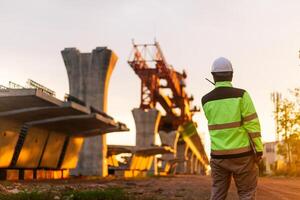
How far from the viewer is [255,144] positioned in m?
5.25

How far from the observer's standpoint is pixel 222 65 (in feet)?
18.6

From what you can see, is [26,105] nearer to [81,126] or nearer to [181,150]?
[81,126]

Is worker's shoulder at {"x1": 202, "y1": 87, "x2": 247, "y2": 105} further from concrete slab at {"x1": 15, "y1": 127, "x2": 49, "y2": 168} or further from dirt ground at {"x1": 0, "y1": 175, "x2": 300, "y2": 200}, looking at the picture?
concrete slab at {"x1": 15, "y1": 127, "x2": 49, "y2": 168}

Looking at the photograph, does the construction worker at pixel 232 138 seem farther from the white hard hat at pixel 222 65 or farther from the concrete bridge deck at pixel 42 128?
the concrete bridge deck at pixel 42 128

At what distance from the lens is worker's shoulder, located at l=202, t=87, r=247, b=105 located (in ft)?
18.0

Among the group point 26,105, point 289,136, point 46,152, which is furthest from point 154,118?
point 26,105

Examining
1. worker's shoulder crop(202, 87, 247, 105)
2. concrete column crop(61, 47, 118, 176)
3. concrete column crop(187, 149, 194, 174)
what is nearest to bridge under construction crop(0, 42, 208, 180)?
concrete column crop(61, 47, 118, 176)

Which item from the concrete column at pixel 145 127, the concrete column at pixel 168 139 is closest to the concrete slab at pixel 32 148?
the concrete column at pixel 145 127

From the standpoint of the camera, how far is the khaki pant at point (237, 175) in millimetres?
5297

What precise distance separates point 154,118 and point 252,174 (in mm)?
64402

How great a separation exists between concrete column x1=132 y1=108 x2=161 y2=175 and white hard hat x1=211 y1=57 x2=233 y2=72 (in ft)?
199

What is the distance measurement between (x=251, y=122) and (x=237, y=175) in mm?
550

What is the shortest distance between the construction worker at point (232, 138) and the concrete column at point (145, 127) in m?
60.8

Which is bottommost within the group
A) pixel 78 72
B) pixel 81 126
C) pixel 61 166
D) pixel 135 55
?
pixel 61 166
